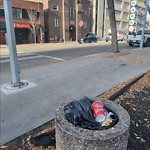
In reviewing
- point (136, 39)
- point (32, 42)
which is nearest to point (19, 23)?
point (32, 42)

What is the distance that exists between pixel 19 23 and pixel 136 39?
63.2 ft

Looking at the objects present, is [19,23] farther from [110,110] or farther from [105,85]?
[110,110]

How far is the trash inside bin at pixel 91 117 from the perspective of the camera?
1981 mm

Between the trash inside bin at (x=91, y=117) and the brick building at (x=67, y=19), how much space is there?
33301 mm

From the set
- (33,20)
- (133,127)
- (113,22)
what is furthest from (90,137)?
(33,20)

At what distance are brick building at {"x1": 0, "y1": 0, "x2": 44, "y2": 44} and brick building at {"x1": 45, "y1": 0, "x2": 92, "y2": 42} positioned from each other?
11.1 feet

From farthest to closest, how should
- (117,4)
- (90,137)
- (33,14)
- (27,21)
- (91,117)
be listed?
1. (117,4)
2. (27,21)
3. (33,14)
4. (91,117)
5. (90,137)

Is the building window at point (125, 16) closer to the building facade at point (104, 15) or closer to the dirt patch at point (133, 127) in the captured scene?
the building facade at point (104, 15)

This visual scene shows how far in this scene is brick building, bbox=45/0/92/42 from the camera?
34.2 meters

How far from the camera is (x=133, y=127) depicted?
121 inches

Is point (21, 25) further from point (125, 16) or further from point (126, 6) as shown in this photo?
point (126, 6)

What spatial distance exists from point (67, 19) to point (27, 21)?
33.8ft

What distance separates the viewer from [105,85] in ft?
18.0

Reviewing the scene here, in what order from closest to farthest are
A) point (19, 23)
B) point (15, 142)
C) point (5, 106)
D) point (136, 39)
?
1. point (15, 142)
2. point (5, 106)
3. point (136, 39)
4. point (19, 23)
